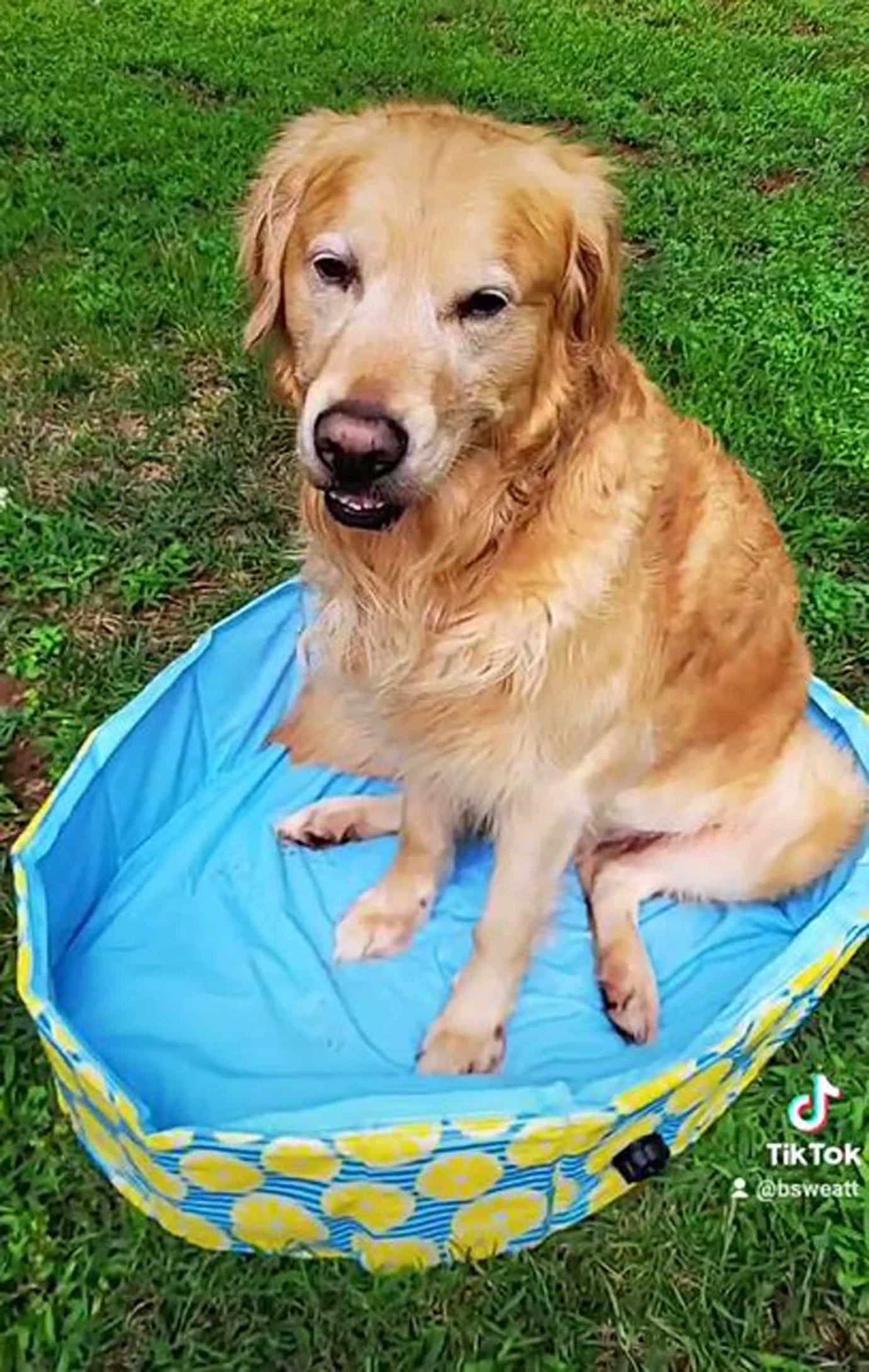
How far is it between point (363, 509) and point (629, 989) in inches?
48.7

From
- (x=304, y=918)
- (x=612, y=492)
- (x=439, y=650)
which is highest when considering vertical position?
(x=612, y=492)

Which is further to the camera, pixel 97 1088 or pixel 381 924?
pixel 381 924

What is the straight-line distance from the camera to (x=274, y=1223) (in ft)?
8.10

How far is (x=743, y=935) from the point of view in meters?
3.22

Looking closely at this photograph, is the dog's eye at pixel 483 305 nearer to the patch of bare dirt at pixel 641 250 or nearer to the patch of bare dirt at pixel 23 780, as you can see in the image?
the patch of bare dirt at pixel 23 780

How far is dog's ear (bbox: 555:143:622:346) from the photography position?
2418 mm

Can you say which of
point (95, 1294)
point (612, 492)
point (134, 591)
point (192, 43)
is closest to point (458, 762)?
point (612, 492)

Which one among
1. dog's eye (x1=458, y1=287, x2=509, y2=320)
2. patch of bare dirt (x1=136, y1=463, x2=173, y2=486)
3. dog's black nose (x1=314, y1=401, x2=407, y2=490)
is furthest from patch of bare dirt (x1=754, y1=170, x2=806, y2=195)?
dog's black nose (x1=314, y1=401, x2=407, y2=490)

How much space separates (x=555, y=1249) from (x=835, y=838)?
1006 millimetres

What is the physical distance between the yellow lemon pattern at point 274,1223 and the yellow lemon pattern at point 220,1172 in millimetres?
43

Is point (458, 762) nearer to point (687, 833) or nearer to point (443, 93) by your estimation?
point (687, 833)

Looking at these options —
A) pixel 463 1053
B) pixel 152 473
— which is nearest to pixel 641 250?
pixel 152 473

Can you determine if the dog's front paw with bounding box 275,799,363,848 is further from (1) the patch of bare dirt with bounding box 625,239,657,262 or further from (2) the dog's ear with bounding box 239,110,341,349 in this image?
(1) the patch of bare dirt with bounding box 625,239,657,262

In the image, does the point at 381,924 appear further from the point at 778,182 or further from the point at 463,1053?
the point at 778,182
